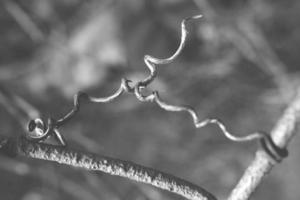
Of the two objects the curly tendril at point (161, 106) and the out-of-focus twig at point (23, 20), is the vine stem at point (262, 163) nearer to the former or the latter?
the curly tendril at point (161, 106)

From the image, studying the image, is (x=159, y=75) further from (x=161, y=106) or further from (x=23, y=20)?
(x=161, y=106)

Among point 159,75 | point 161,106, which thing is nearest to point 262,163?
point 161,106

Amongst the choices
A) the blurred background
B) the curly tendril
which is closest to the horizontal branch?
the curly tendril

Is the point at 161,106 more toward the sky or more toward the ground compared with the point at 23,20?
more toward the ground

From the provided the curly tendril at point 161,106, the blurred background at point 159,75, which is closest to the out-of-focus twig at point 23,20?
the blurred background at point 159,75

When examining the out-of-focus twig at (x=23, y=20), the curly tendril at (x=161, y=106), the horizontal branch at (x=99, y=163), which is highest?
the out-of-focus twig at (x=23, y=20)

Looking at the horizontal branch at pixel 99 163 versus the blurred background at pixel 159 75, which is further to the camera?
the blurred background at pixel 159 75
